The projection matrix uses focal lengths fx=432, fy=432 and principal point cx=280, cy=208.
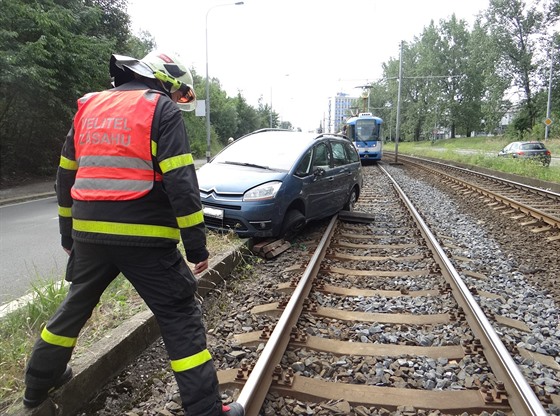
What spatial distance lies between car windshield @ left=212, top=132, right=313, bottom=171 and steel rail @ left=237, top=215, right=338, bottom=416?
7.78ft

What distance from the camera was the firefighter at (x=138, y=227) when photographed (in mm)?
2127

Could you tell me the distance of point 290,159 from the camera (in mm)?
6625

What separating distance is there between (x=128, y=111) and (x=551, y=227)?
7.93m

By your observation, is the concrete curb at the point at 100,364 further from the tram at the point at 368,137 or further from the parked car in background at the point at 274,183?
the tram at the point at 368,137

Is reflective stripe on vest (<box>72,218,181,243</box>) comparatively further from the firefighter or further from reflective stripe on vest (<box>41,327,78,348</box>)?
reflective stripe on vest (<box>41,327,78,348</box>)

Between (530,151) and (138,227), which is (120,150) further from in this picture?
(530,151)

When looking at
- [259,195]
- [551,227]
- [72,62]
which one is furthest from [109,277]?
[72,62]

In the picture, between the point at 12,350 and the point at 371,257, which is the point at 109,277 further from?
the point at 371,257

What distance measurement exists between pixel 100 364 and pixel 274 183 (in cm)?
365

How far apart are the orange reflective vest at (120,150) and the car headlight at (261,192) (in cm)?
365

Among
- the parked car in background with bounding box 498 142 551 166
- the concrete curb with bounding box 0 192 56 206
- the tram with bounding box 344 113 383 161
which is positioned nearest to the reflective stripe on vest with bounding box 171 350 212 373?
the concrete curb with bounding box 0 192 56 206

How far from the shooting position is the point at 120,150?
6.98 feet

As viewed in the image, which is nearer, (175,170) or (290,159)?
(175,170)

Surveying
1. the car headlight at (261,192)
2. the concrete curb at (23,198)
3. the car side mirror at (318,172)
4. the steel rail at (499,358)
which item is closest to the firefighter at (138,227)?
the steel rail at (499,358)
